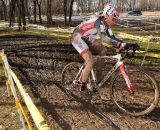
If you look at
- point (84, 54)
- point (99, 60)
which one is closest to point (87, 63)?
point (84, 54)

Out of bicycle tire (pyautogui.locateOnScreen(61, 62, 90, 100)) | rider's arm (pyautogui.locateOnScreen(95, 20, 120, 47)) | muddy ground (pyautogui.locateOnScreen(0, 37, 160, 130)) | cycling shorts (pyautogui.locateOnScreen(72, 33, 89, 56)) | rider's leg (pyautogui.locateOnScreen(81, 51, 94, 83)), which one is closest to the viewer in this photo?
muddy ground (pyautogui.locateOnScreen(0, 37, 160, 130))

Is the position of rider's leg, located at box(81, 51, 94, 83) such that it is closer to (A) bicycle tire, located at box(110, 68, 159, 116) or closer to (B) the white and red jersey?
(B) the white and red jersey

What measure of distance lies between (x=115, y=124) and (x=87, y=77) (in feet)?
5.38

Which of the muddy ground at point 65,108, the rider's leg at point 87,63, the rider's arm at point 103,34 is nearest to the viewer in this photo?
the muddy ground at point 65,108

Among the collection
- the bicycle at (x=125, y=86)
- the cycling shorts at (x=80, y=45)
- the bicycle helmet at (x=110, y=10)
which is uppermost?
the bicycle helmet at (x=110, y=10)

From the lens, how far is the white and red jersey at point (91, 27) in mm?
7156

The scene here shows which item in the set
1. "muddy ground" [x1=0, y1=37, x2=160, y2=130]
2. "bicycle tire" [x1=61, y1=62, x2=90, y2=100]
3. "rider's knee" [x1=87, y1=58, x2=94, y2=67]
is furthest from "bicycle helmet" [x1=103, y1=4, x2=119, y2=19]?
"muddy ground" [x1=0, y1=37, x2=160, y2=130]

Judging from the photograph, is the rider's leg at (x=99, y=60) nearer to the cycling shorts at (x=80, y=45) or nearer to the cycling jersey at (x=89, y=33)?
the cycling jersey at (x=89, y=33)

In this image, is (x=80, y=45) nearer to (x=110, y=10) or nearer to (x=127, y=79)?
(x=110, y=10)

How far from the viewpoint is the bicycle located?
668cm

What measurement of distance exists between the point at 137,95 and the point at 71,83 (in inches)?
73.0

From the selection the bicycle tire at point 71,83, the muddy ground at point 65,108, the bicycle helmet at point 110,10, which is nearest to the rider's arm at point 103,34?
the bicycle helmet at point 110,10

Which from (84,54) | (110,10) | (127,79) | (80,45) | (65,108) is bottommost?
(65,108)

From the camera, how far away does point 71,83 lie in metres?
8.75
